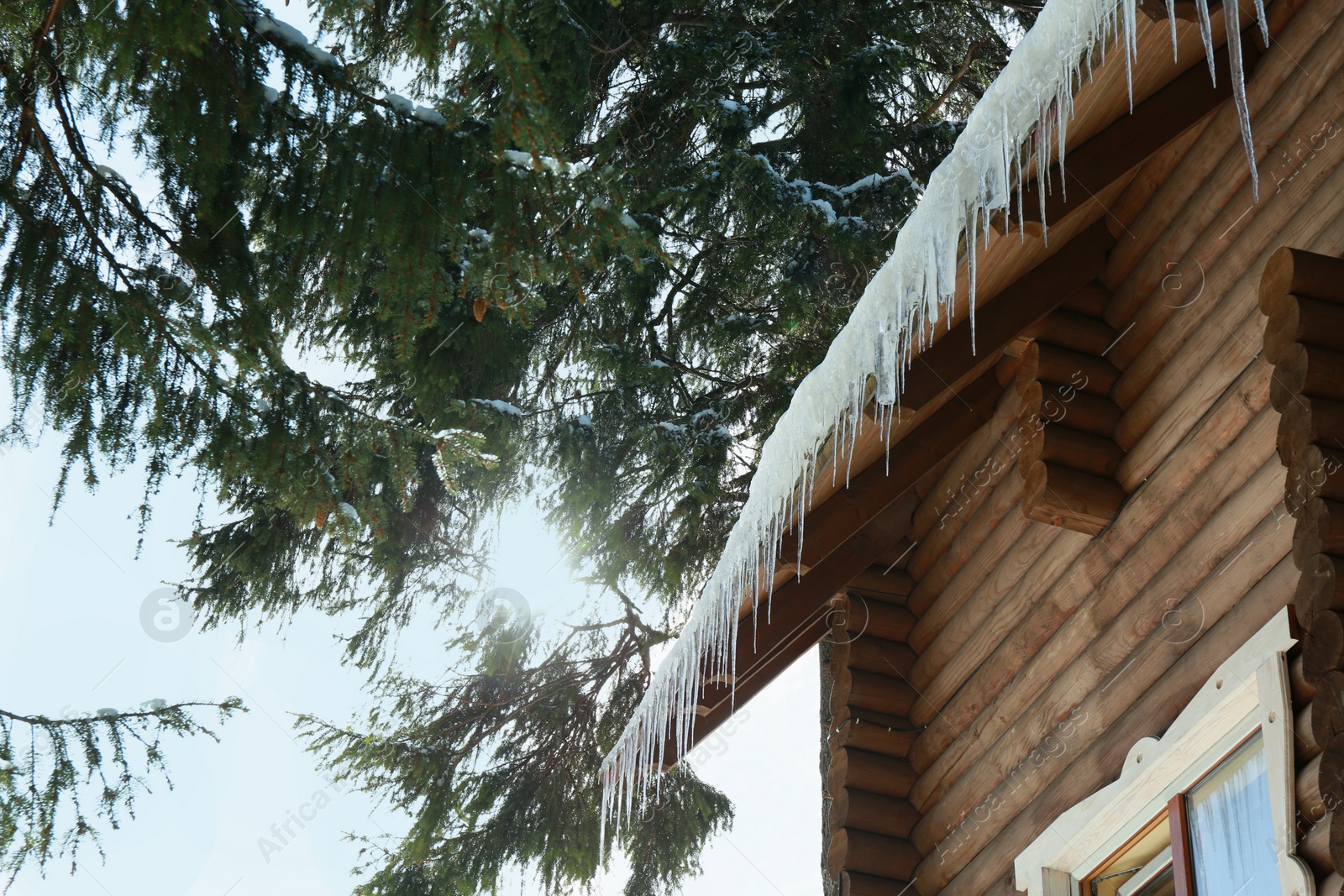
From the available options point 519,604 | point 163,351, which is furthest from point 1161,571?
point 519,604

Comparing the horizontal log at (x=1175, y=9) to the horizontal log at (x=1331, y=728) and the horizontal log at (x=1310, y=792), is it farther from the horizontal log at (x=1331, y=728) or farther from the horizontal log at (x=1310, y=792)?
the horizontal log at (x=1310, y=792)

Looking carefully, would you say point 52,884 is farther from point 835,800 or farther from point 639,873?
point 639,873

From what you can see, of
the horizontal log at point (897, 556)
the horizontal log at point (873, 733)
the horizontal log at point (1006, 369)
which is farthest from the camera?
the horizontal log at point (897, 556)

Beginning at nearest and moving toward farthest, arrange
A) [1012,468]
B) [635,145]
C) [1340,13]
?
[1340,13]
[1012,468]
[635,145]

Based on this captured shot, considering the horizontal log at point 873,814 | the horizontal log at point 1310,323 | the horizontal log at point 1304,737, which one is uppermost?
the horizontal log at point 1310,323

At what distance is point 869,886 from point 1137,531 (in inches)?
72.7

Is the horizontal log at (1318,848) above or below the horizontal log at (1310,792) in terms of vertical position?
below

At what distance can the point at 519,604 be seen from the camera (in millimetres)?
10352

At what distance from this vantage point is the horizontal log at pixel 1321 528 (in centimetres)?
286

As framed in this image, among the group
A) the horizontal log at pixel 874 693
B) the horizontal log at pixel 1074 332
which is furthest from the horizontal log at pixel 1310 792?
the horizontal log at pixel 874 693

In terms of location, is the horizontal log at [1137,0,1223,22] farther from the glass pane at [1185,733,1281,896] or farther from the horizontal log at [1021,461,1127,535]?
the glass pane at [1185,733,1281,896]

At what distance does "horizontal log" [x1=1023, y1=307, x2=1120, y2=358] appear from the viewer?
4.34 m

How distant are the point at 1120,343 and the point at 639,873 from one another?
7.66 meters

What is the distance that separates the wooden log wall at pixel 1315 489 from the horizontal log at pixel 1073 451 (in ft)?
3.34
